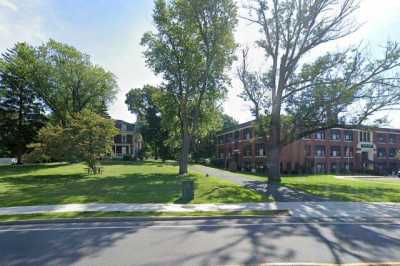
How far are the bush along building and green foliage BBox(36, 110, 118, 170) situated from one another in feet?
84.2

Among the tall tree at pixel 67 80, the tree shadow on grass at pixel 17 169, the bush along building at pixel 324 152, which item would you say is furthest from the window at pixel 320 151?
the tree shadow on grass at pixel 17 169

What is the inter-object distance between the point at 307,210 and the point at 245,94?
15873mm

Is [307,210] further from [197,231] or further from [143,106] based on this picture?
[143,106]

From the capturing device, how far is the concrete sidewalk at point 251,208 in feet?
38.4

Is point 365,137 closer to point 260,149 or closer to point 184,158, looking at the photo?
point 260,149

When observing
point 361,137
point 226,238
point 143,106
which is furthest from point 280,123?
point 143,106

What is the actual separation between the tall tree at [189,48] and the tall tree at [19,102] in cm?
2247

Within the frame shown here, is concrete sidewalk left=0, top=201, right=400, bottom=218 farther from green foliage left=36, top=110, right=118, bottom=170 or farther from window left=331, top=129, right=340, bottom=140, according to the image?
window left=331, top=129, right=340, bottom=140

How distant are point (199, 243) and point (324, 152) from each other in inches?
2057

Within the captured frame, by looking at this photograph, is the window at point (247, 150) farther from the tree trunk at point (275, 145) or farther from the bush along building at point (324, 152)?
the tree trunk at point (275, 145)

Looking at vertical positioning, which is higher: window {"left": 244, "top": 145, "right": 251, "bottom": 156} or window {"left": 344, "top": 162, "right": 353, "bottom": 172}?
window {"left": 244, "top": 145, "right": 251, "bottom": 156}

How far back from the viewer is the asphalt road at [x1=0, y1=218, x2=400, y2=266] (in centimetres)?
639

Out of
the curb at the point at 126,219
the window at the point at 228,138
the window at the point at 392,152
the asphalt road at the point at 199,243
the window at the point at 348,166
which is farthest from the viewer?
the window at the point at 228,138

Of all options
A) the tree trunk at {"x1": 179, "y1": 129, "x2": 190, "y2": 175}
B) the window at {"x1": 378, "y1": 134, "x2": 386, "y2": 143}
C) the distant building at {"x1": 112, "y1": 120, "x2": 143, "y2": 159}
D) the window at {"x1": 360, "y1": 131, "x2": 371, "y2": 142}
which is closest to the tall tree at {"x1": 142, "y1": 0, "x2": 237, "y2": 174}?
the tree trunk at {"x1": 179, "y1": 129, "x2": 190, "y2": 175}
